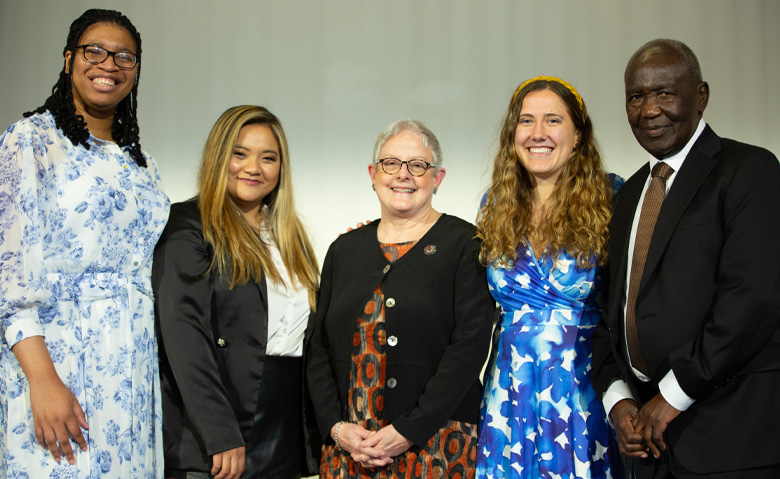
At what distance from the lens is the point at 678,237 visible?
1.77 meters

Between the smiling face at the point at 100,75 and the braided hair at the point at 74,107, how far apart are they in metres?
0.02

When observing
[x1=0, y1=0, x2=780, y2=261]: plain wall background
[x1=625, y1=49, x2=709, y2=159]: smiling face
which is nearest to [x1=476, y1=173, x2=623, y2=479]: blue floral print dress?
[x1=625, y1=49, x2=709, y2=159]: smiling face

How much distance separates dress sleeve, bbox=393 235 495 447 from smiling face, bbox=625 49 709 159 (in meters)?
0.69

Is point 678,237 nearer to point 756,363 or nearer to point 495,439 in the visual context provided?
point 756,363

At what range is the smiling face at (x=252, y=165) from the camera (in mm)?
2475

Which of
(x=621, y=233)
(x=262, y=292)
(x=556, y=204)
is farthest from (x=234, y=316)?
(x=621, y=233)

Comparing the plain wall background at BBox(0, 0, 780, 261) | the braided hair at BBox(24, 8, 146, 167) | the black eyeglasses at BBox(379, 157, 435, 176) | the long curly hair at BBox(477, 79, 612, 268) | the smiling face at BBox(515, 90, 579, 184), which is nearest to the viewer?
the braided hair at BBox(24, 8, 146, 167)

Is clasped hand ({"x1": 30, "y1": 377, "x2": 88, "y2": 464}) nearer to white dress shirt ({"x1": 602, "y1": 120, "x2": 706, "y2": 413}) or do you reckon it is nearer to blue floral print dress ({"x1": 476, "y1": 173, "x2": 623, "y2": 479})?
blue floral print dress ({"x1": 476, "y1": 173, "x2": 623, "y2": 479})

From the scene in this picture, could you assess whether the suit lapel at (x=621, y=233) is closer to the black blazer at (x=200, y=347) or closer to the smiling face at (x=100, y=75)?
the black blazer at (x=200, y=347)

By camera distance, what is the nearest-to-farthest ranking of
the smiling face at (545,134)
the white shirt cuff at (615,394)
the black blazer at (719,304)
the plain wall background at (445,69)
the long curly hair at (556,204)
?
the black blazer at (719,304), the white shirt cuff at (615,394), the long curly hair at (556,204), the smiling face at (545,134), the plain wall background at (445,69)

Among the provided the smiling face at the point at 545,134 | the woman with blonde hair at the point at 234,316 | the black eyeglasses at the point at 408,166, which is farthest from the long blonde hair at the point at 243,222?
the smiling face at the point at 545,134

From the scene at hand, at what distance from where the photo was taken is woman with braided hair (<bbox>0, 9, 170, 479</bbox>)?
72.6 inches

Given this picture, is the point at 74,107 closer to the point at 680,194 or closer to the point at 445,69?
the point at 680,194

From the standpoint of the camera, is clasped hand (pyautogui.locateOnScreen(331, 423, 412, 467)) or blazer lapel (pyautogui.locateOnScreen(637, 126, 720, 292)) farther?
clasped hand (pyautogui.locateOnScreen(331, 423, 412, 467))
